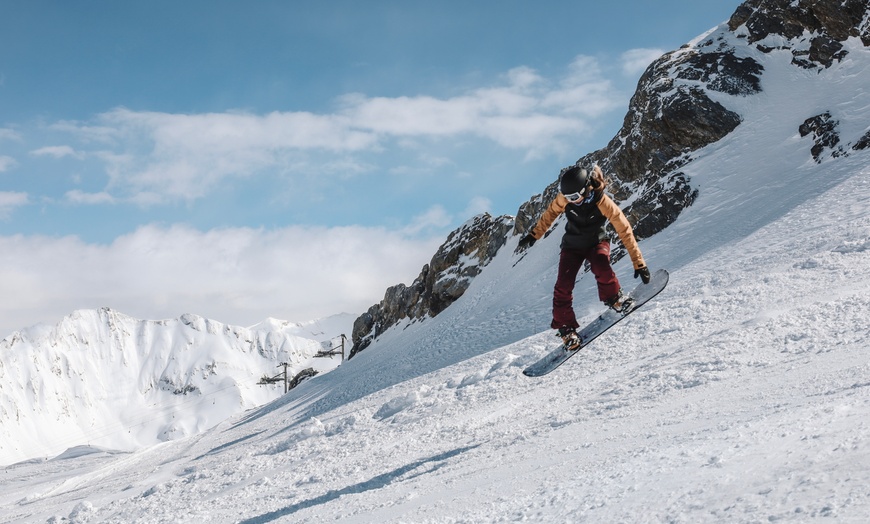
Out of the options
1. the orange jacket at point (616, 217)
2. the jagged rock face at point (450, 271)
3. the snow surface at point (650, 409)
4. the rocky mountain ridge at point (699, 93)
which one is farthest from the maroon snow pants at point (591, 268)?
the jagged rock face at point (450, 271)

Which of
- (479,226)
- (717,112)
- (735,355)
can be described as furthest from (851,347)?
(479,226)

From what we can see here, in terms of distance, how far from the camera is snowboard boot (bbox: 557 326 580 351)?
9.73 meters

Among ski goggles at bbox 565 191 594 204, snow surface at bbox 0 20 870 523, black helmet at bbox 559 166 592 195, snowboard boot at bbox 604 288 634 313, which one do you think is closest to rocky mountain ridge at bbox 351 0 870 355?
snow surface at bbox 0 20 870 523

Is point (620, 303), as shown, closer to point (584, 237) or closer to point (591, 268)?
point (591, 268)

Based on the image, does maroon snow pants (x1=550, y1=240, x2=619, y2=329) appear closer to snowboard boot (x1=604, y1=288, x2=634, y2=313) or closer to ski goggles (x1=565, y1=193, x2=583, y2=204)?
snowboard boot (x1=604, y1=288, x2=634, y2=313)

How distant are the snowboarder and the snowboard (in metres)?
0.17

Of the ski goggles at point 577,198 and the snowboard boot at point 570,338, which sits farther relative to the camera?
the snowboard boot at point 570,338

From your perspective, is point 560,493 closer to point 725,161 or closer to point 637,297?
point 637,297

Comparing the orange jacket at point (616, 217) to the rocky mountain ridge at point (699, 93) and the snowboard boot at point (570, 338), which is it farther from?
the rocky mountain ridge at point (699, 93)

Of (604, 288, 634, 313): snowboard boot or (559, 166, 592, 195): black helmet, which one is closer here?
(559, 166, 592, 195): black helmet

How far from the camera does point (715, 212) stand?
85.0 feet

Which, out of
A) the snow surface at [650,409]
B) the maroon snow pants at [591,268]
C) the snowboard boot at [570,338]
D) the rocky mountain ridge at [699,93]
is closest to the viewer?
the snow surface at [650,409]

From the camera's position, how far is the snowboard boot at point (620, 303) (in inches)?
362

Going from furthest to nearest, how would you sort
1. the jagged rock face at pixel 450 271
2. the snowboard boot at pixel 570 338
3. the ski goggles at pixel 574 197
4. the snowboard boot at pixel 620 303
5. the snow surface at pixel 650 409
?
the jagged rock face at pixel 450 271 < the snowboard boot at pixel 570 338 < the snowboard boot at pixel 620 303 < the ski goggles at pixel 574 197 < the snow surface at pixel 650 409
